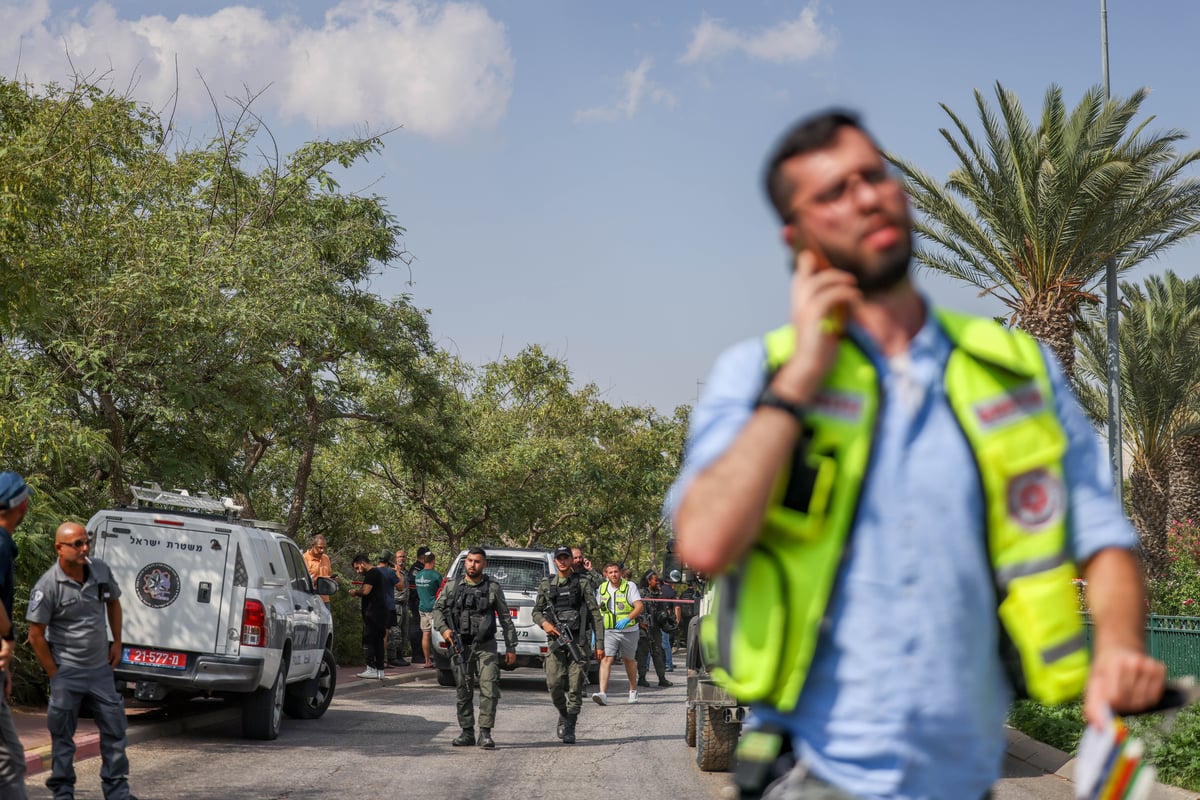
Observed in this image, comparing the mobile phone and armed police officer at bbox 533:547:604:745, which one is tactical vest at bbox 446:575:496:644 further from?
the mobile phone

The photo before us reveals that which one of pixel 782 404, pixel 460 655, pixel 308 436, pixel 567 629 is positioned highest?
pixel 308 436

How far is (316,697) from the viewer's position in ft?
50.5

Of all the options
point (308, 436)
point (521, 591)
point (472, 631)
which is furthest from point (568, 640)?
point (308, 436)

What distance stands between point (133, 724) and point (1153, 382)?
2151 centimetres

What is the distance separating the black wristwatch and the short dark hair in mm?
341

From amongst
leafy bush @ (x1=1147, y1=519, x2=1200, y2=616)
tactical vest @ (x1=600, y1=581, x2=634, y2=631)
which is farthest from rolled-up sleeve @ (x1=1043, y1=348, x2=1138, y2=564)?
tactical vest @ (x1=600, y1=581, x2=634, y2=631)

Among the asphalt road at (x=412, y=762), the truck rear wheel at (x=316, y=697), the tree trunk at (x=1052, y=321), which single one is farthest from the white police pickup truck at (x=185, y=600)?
the tree trunk at (x=1052, y=321)

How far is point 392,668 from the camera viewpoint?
928 inches

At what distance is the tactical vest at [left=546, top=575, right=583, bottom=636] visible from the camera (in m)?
14.7

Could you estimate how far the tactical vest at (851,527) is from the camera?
2.02 metres

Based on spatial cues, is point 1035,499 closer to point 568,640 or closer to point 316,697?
point 568,640

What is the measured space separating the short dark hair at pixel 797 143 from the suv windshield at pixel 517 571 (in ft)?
61.3

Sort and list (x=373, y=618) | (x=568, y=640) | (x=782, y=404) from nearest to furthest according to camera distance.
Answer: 1. (x=782, y=404)
2. (x=568, y=640)
3. (x=373, y=618)

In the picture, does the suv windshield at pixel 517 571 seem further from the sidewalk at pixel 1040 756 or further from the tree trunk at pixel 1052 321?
the sidewalk at pixel 1040 756
